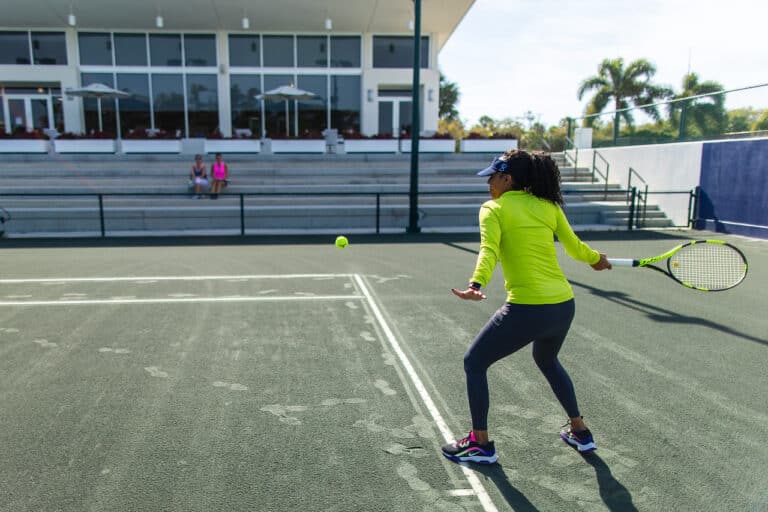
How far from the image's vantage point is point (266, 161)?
70.9 feet

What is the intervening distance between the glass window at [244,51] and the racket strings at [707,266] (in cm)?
2630

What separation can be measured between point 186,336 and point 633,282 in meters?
6.90

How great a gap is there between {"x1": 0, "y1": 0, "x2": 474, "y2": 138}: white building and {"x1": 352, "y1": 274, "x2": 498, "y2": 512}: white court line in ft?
71.0

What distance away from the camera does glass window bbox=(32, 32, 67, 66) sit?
2714 cm

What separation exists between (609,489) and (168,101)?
28896 mm

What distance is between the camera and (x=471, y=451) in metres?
3.53

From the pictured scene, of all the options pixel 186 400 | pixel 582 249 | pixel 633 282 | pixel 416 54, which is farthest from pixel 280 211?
pixel 582 249

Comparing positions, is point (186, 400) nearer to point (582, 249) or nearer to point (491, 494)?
point (491, 494)

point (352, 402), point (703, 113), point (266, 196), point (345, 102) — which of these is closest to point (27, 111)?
point (345, 102)

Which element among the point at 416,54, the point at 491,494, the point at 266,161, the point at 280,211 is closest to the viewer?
the point at 491,494

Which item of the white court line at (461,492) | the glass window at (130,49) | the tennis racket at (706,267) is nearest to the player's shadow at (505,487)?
the white court line at (461,492)

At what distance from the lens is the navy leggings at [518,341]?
333 centimetres

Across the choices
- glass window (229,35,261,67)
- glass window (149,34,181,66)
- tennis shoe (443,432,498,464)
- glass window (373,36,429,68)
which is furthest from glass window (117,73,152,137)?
tennis shoe (443,432,498,464)

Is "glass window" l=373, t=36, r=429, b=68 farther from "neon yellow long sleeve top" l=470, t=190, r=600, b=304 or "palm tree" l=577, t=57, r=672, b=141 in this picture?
"neon yellow long sleeve top" l=470, t=190, r=600, b=304
